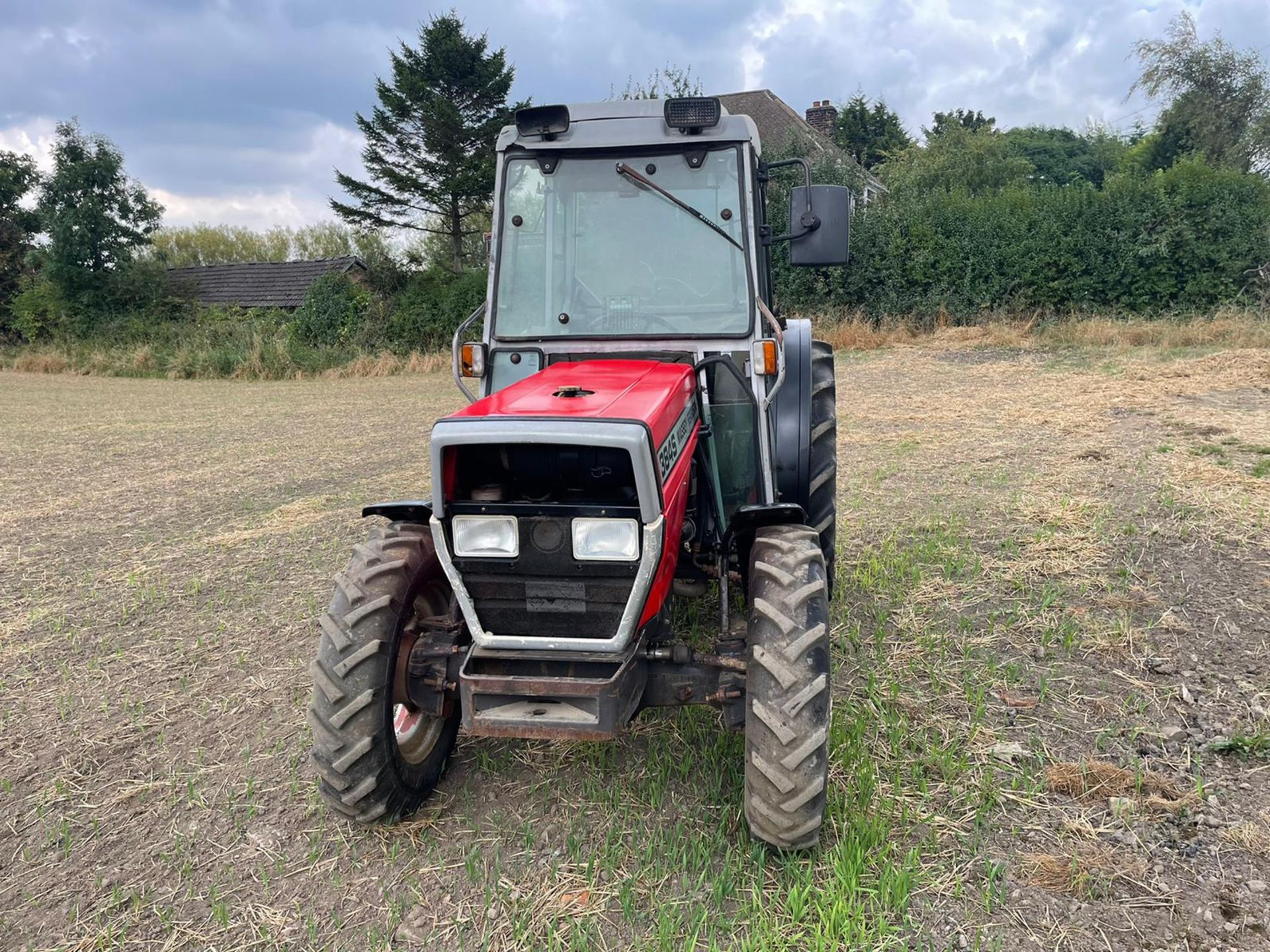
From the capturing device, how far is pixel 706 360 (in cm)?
336

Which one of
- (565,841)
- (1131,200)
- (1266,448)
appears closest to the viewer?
(565,841)

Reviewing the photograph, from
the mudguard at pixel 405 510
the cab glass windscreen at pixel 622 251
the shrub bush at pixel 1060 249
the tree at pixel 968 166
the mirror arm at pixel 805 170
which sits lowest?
the mudguard at pixel 405 510

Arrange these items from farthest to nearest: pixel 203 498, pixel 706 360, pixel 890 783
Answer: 1. pixel 203 498
2. pixel 706 360
3. pixel 890 783

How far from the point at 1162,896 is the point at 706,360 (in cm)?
223

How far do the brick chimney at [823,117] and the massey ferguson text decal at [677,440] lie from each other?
29852 millimetres

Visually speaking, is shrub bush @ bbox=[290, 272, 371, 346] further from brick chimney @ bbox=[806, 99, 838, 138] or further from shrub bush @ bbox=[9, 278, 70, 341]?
brick chimney @ bbox=[806, 99, 838, 138]

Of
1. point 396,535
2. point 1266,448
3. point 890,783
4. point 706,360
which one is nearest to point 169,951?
point 396,535

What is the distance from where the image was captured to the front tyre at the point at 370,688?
2615mm

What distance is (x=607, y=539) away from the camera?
243 cm

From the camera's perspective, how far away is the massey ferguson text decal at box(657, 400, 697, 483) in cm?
257

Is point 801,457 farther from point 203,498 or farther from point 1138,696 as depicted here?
point 203,498

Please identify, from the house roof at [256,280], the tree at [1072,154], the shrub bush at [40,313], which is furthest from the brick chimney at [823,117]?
the shrub bush at [40,313]

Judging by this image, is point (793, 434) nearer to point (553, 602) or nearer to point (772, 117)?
point (553, 602)

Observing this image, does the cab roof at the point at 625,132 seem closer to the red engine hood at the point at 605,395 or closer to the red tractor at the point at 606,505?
the red tractor at the point at 606,505
